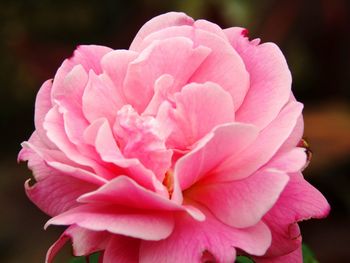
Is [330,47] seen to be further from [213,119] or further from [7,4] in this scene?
[213,119]

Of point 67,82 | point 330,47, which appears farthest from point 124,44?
point 67,82

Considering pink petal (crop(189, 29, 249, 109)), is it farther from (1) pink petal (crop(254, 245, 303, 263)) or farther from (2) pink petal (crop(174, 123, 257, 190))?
(1) pink petal (crop(254, 245, 303, 263))

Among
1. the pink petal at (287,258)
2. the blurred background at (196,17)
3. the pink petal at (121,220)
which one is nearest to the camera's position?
the pink petal at (121,220)

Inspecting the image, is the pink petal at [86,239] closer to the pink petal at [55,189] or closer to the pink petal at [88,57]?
the pink petal at [55,189]

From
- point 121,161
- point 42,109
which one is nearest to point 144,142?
point 121,161

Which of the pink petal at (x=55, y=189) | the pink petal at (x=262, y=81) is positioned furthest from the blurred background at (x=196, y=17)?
the pink petal at (x=55, y=189)

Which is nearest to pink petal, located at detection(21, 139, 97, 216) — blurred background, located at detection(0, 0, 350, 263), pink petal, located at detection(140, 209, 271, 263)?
pink petal, located at detection(140, 209, 271, 263)

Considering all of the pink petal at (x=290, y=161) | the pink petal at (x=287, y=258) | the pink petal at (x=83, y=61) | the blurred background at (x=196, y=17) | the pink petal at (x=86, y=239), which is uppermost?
the pink petal at (x=83, y=61)
